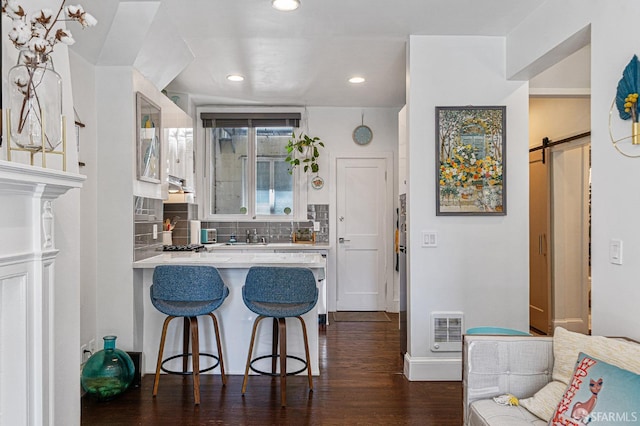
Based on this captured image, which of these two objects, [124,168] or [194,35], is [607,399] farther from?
[194,35]

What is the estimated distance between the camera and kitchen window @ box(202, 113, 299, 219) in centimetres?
587

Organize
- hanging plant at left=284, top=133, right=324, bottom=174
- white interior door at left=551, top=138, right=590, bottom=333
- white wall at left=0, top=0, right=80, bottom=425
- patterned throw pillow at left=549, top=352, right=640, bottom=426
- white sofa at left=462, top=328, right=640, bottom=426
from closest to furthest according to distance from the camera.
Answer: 1. patterned throw pillow at left=549, top=352, right=640, bottom=426
2. white sofa at left=462, top=328, right=640, bottom=426
3. white wall at left=0, top=0, right=80, bottom=425
4. white interior door at left=551, top=138, right=590, bottom=333
5. hanging plant at left=284, top=133, right=324, bottom=174

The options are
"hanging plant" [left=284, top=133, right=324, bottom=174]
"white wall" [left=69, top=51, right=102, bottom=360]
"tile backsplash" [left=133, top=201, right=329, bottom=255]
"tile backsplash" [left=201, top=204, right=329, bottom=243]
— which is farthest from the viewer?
"tile backsplash" [left=201, top=204, right=329, bottom=243]

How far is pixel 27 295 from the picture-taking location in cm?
171

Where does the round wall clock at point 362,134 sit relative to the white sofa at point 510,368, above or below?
above

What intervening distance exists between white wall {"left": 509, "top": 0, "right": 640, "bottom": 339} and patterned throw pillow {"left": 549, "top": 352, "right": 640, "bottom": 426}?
530 millimetres

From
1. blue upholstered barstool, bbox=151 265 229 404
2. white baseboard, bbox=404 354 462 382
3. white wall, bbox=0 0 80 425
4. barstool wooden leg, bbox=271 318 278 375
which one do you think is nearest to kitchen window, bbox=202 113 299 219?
barstool wooden leg, bbox=271 318 278 375

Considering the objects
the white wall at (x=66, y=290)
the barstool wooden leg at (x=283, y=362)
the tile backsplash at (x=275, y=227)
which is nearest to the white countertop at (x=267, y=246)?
the tile backsplash at (x=275, y=227)

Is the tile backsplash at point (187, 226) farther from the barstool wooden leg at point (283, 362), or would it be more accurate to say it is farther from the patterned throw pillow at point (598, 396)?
the patterned throw pillow at point (598, 396)

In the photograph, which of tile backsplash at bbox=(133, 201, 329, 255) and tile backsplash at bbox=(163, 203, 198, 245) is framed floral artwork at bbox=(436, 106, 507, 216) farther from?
tile backsplash at bbox=(163, 203, 198, 245)

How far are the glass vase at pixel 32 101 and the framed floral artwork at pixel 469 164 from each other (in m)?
2.60

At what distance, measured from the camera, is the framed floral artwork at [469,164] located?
346 centimetres

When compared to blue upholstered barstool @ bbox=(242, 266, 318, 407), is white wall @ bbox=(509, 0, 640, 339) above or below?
above

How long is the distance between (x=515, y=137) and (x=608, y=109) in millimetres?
1308
